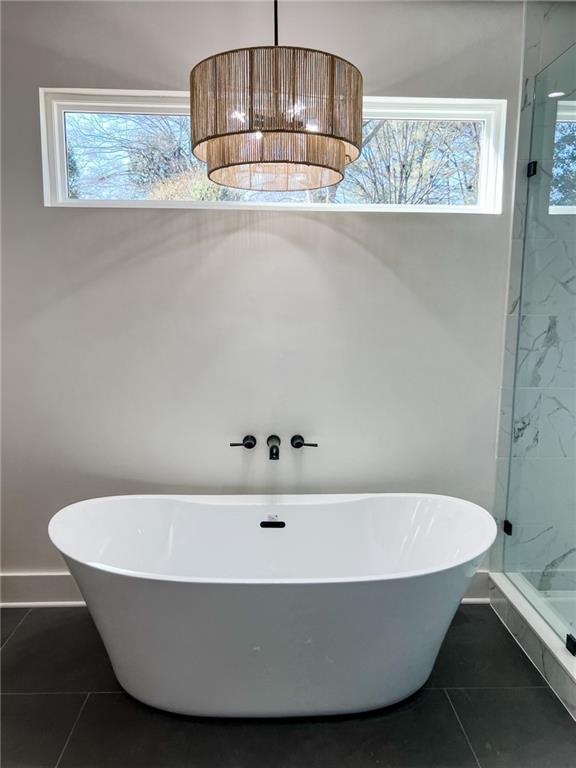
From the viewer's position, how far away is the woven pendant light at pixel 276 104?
141cm

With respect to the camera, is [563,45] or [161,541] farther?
[161,541]

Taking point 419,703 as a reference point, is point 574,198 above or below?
above

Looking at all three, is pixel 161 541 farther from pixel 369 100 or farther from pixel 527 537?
pixel 369 100

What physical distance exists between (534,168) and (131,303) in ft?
6.67

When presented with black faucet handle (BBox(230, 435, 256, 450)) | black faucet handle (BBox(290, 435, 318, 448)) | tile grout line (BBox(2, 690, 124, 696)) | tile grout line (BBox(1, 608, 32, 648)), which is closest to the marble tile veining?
black faucet handle (BBox(290, 435, 318, 448))

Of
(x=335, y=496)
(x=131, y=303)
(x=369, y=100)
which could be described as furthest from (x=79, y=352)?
(x=369, y=100)

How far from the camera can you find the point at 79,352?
95.9 inches

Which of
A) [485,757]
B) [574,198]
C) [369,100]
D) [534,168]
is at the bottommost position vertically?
[485,757]

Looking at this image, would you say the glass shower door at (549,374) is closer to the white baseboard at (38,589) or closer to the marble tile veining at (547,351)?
the marble tile veining at (547,351)

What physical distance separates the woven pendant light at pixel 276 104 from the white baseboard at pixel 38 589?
2.20 meters

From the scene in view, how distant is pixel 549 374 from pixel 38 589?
2752 millimetres

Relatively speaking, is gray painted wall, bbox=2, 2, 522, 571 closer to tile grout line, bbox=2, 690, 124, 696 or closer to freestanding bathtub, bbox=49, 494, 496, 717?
freestanding bathtub, bbox=49, 494, 496, 717

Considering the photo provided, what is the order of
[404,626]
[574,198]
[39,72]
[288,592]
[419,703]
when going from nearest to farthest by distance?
1. [288,592]
2. [404,626]
3. [419,703]
4. [574,198]
5. [39,72]

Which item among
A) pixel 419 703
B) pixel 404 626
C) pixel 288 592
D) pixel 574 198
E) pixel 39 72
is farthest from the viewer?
pixel 39 72
